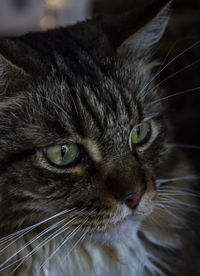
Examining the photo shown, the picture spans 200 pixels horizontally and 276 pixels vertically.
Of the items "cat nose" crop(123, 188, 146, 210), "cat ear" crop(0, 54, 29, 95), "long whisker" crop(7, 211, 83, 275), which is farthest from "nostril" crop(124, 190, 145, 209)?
"cat ear" crop(0, 54, 29, 95)

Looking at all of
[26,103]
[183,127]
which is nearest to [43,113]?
[26,103]

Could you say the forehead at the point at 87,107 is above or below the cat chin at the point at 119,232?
above

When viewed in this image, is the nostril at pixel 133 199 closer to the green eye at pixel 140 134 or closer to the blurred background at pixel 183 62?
the green eye at pixel 140 134

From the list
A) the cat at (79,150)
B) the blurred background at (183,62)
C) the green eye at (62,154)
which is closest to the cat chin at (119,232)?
the cat at (79,150)

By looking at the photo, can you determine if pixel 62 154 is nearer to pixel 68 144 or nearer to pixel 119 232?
pixel 68 144

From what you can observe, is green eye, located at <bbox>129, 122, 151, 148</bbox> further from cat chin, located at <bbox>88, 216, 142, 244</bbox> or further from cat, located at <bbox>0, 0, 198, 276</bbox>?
cat chin, located at <bbox>88, 216, 142, 244</bbox>

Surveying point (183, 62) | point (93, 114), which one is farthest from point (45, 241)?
point (183, 62)

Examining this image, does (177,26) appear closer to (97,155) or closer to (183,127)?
(183,127)
